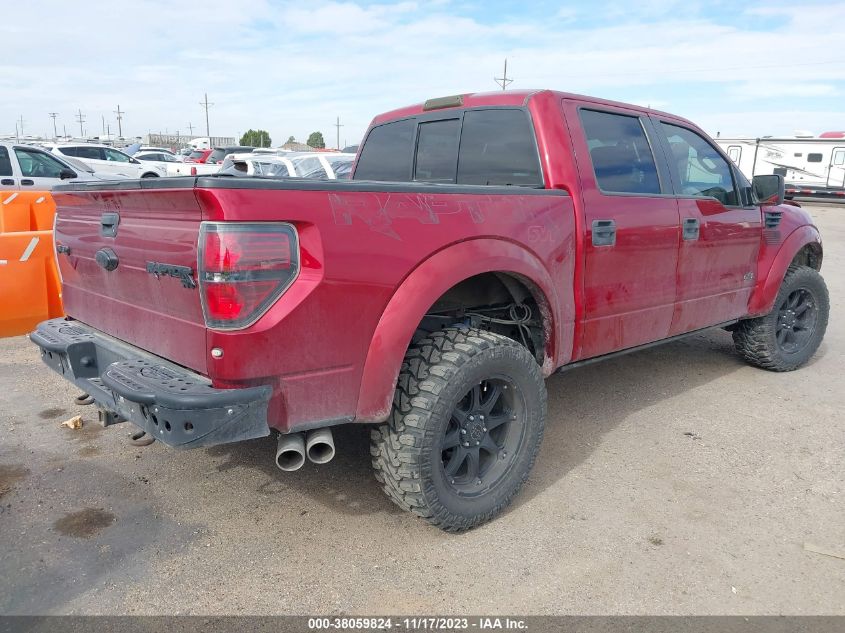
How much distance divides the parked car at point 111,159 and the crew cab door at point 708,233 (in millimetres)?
16657

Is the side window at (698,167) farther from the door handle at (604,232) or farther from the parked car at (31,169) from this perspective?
the parked car at (31,169)

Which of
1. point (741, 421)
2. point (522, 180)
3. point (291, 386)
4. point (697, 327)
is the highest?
point (522, 180)

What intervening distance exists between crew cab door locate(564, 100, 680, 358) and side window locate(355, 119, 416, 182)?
1155 millimetres

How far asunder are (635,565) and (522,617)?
62cm

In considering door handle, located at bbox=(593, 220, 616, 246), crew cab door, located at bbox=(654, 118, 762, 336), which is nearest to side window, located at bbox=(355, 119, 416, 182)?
door handle, located at bbox=(593, 220, 616, 246)

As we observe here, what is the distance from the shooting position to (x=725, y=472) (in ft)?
11.8

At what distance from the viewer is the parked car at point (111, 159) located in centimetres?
1792

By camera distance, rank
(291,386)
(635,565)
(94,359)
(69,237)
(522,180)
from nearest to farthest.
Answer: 1. (291,386)
2. (635,565)
3. (94,359)
4. (69,237)
5. (522,180)

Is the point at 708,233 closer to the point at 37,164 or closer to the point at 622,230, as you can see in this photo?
the point at 622,230

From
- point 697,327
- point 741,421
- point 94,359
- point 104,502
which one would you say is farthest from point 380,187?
point 741,421

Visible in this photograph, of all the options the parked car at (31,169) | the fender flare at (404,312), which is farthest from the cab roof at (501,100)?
the parked car at (31,169)

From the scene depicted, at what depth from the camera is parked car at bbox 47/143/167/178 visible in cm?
1792

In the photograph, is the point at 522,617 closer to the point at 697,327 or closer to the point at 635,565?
the point at 635,565

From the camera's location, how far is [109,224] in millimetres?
2801
